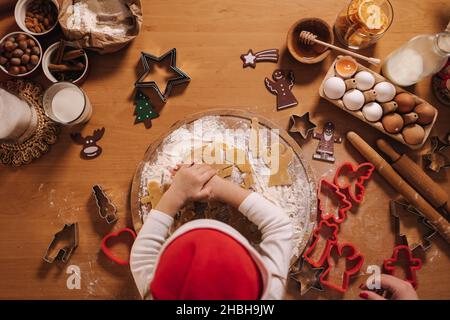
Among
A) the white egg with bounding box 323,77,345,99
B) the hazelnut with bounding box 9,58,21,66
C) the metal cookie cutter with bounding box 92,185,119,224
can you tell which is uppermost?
the white egg with bounding box 323,77,345,99

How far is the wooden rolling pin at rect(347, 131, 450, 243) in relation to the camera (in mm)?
847

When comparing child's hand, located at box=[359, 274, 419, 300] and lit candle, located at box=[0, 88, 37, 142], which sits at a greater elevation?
lit candle, located at box=[0, 88, 37, 142]

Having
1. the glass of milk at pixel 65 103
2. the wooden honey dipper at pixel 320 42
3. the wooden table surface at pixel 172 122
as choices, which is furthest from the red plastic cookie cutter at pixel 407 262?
the glass of milk at pixel 65 103

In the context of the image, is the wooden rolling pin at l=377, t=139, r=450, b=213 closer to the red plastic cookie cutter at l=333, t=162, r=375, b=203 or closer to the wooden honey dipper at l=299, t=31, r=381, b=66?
the red plastic cookie cutter at l=333, t=162, r=375, b=203

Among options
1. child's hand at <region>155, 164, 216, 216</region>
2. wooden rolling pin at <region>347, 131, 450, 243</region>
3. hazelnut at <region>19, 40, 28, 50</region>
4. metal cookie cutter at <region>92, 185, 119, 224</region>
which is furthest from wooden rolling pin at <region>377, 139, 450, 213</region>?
hazelnut at <region>19, 40, 28, 50</region>

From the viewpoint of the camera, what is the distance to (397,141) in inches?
35.0

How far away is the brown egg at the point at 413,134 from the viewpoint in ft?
2.74

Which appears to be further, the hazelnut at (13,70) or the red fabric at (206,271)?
the hazelnut at (13,70)

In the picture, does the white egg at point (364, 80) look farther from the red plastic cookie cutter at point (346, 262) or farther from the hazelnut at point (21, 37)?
the hazelnut at point (21, 37)

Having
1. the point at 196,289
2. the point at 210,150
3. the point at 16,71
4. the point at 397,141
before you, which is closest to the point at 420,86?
the point at 397,141

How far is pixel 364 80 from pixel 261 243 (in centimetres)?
45

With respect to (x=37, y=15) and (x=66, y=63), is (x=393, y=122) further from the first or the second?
(x=37, y=15)

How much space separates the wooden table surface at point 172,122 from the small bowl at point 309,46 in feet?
0.11

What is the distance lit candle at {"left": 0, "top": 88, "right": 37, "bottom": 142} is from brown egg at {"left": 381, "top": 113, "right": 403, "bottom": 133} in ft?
2.76
